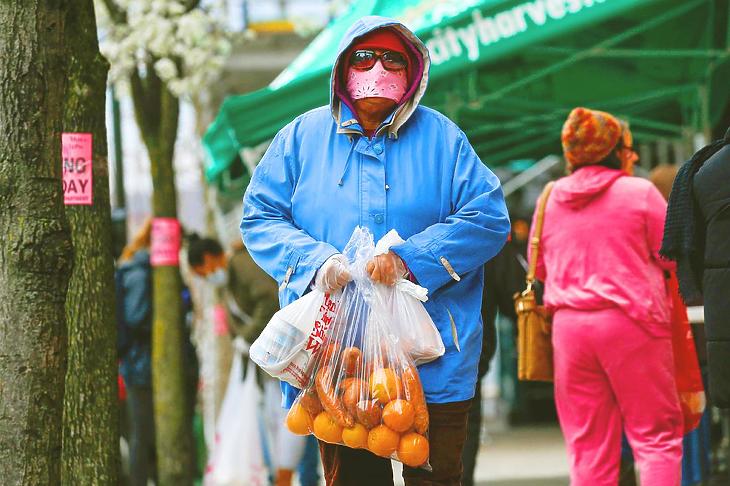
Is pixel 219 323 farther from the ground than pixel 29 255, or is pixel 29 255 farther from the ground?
pixel 29 255

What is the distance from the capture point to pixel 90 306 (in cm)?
605

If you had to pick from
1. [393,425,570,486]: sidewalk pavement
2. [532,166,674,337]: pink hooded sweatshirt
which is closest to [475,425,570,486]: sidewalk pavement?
[393,425,570,486]: sidewalk pavement

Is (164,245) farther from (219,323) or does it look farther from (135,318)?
(219,323)

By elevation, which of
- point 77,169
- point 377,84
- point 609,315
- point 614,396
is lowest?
point 614,396

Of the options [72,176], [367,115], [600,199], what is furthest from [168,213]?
[367,115]

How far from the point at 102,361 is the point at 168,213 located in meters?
3.79

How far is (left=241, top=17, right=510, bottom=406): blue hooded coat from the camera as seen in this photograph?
435 cm

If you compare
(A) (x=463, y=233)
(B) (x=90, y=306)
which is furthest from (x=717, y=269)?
(B) (x=90, y=306)

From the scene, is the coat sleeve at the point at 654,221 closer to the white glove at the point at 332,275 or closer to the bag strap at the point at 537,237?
the bag strap at the point at 537,237

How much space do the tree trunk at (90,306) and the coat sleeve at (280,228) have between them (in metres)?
1.65

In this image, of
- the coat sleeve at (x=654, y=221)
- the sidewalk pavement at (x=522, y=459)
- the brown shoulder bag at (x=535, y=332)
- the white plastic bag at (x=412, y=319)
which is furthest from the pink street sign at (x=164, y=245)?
the white plastic bag at (x=412, y=319)

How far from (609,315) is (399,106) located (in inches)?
79.6

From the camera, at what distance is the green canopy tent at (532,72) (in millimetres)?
8406

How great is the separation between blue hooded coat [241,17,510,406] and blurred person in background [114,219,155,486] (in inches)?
181
